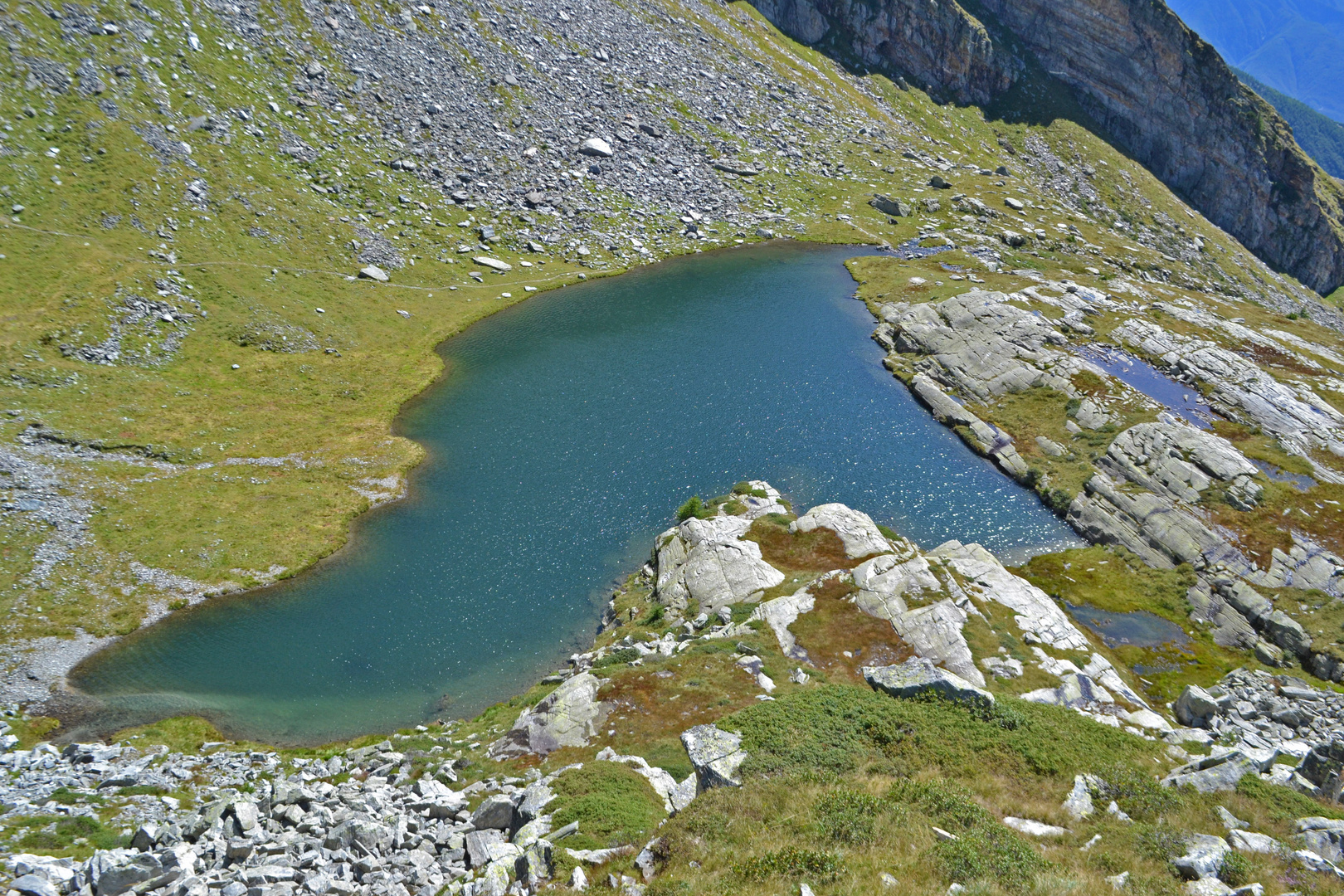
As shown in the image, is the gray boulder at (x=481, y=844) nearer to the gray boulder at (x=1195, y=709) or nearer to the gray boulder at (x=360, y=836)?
the gray boulder at (x=360, y=836)

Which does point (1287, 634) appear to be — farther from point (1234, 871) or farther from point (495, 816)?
point (495, 816)

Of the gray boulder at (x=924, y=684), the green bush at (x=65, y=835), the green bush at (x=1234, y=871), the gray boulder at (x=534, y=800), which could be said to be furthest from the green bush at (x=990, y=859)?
the green bush at (x=65, y=835)

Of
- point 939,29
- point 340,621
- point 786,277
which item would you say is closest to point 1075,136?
point 939,29

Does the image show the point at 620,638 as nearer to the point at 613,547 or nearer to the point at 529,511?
the point at 613,547

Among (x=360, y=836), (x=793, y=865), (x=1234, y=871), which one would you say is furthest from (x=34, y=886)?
(x=1234, y=871)

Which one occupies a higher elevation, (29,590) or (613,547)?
(613,547)

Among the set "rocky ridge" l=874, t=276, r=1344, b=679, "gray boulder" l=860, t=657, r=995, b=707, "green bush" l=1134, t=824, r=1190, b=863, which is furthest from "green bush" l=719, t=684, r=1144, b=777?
"rocky ridge" l=874, t=276, r=1344, b=679
